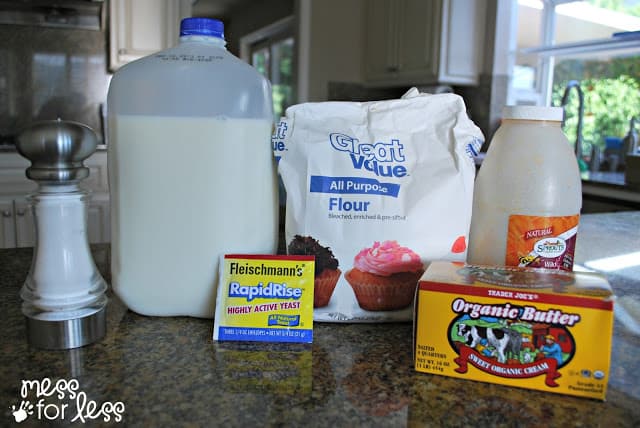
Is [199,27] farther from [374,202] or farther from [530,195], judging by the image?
[530,195]

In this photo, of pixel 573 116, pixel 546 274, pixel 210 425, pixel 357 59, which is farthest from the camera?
pixel 357 59

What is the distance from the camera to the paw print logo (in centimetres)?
43

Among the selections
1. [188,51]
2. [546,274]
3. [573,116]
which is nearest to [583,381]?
[546,274]

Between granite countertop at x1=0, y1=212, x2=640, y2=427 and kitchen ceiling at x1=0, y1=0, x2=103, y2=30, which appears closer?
granite countertop at x1=0, y1=212, x2=640, y2=427

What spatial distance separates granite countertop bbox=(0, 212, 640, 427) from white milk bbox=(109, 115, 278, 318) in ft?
0.14

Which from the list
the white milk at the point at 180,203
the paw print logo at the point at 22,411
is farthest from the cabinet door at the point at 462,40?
the paw print logo at the point at 22,411

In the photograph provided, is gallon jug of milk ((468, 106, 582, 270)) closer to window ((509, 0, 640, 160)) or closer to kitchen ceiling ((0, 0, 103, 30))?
window ((509, 0, 640, 160))

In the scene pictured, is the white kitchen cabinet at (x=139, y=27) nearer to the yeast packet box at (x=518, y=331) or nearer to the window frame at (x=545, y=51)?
the window frame at (x=545, y=51)


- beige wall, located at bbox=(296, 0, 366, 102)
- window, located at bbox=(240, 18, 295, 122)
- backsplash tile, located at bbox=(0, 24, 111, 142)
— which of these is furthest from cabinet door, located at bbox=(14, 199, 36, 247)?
window, located at bbox=(240, 18, 295, 122)

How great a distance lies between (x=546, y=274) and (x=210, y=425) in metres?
0.36

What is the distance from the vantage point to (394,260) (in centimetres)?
65

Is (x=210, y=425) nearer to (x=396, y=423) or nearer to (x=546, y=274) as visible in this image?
(x=396, y=423)

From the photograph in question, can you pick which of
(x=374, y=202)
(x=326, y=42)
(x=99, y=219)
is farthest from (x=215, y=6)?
(x=374, y=202)

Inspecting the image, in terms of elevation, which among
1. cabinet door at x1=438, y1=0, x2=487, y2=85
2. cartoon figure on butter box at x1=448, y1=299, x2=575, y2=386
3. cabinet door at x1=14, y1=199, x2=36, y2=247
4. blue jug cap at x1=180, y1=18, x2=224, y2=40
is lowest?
cabinet door at x1=14, y1=199, x2=36, y2=247
